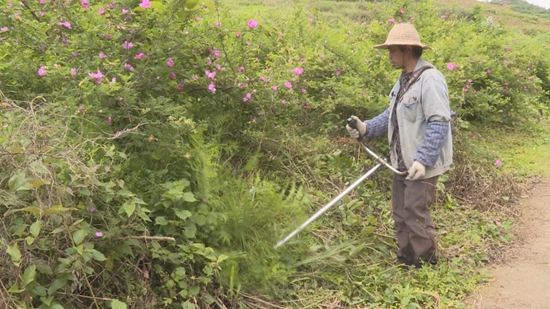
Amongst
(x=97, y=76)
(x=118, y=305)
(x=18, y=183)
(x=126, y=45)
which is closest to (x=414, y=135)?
(x=126, y=45)

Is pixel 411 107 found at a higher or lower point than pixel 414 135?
higher

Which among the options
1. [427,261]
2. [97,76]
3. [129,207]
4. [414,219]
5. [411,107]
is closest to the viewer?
[129,207]

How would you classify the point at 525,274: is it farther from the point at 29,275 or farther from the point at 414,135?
the point at 29,275

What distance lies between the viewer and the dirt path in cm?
349

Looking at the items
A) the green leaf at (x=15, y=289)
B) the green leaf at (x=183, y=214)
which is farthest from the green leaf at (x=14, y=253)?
the green leaf at (x=183, y=214)

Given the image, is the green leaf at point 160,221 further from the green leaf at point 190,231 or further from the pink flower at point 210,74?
the pink flower at point 210,74

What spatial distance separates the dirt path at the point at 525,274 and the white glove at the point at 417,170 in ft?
2.96

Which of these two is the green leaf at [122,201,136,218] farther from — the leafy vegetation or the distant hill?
the distant hill

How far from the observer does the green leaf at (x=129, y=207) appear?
2.50 metres

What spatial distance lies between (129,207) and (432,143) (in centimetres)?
189

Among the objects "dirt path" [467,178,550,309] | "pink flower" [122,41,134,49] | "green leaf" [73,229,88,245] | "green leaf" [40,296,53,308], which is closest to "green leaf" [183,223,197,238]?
"green leaf" [73,229,88,245]

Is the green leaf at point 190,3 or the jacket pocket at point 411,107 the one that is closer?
the green leaf at point 190,3

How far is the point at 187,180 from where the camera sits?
10.3 feet

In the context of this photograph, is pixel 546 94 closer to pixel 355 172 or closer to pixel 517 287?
pixel 355 172
